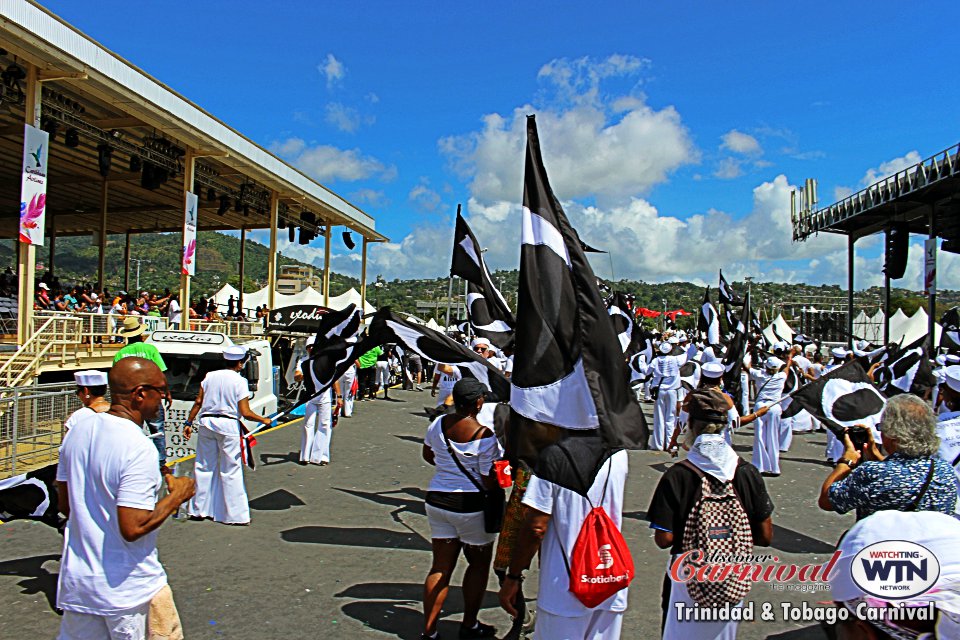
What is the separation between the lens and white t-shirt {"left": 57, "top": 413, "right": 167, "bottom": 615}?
2.93m

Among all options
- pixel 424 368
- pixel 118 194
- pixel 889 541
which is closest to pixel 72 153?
pixel 118 194

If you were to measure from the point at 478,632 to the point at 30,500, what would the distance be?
3.53 meters

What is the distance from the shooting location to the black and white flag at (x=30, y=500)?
5355 millimetres

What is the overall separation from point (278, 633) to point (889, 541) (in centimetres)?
390

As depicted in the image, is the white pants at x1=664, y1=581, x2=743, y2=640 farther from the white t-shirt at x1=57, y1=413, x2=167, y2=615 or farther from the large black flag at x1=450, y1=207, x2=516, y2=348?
the large black flag at x1=450, y1=207, x2=516, y2=348

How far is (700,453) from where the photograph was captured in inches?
139

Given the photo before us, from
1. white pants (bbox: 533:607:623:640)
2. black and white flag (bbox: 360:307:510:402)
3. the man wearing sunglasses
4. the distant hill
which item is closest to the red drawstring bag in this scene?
white pants (bbox: 533:607:623:640)

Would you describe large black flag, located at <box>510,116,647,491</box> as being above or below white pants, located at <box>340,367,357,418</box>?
above

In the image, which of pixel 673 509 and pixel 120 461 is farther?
pixel 673 509

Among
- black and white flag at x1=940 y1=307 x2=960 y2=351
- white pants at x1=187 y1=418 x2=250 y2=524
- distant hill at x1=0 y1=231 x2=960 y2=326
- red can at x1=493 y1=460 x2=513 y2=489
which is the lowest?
white pants at x1=187 y1=418 x2=250 y2=524

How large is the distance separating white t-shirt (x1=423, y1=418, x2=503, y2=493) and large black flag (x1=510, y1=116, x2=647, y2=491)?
1156 mm

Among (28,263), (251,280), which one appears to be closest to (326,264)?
(28,263)

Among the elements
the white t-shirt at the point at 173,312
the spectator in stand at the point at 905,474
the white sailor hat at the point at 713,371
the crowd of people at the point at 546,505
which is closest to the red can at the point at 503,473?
the crowd of people at the point at 546,505

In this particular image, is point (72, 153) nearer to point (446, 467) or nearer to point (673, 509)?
point (446, 467)
